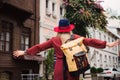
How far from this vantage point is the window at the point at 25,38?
Answer: 23.4m

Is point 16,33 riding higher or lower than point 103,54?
lower

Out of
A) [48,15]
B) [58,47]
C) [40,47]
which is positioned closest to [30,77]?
[48,15]

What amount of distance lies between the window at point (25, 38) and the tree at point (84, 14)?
575 cm

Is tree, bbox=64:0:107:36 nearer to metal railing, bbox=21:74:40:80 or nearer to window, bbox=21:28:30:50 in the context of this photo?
window, bbox=21:28:30:50

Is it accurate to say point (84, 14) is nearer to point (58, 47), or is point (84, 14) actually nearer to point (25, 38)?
point (25, 38)

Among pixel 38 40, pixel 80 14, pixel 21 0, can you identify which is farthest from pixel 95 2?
pixel 21 0

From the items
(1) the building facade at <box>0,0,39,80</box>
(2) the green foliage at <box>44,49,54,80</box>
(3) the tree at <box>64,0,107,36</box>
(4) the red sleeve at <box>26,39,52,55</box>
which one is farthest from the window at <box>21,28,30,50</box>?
(4) the red sleeve at <box>26,39,52,55</box>

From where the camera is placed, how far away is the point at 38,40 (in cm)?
2547

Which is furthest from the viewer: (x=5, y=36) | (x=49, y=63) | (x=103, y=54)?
(x=103, y=54)

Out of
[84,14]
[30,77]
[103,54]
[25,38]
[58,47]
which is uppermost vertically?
[84,14]

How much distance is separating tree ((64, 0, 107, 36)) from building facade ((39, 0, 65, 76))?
823 millimetres

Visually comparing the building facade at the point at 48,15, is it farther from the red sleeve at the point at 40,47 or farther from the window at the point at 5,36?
the red sleeve at the point at 40,47

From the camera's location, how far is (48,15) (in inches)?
1073

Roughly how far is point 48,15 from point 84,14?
2.80 metres
